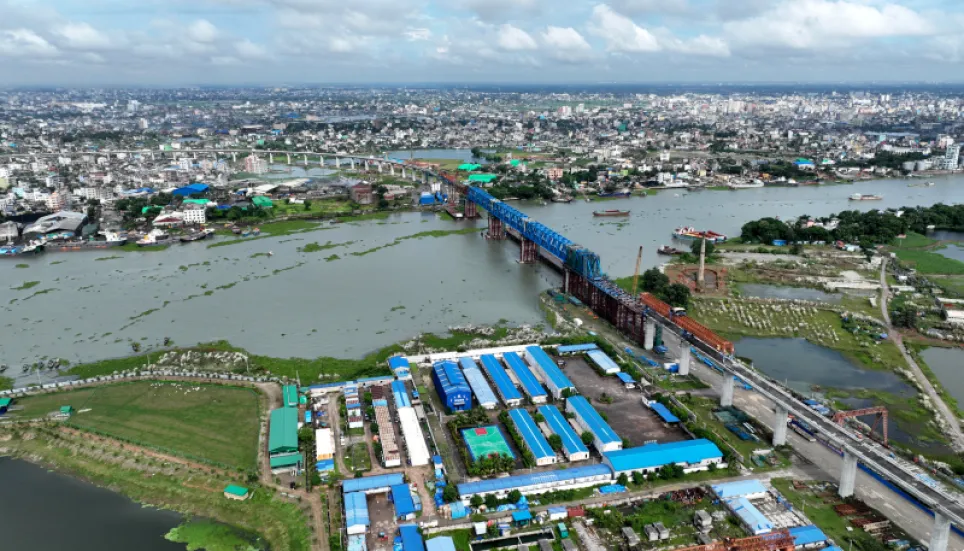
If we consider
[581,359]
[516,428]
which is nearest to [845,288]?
[581,359]

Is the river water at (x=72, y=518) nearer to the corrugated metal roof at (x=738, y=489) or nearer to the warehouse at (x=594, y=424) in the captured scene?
the warehouse at (x=594, y=424)

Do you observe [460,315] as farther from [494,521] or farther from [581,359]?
[494,521]

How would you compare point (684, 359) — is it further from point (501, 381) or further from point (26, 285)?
point (26, 285)

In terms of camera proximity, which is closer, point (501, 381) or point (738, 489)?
point (738, 489)

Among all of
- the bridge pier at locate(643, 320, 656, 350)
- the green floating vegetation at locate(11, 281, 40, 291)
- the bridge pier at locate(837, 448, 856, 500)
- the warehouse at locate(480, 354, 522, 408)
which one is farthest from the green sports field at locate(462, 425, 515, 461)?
the green floating vegetation at locate(11, 281, 40, 291)

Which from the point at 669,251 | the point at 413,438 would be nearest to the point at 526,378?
the point at 413,438

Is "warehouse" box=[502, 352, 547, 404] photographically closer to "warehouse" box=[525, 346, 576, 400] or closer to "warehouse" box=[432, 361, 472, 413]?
"warehouse" box=[525, 346, 576, 400]
